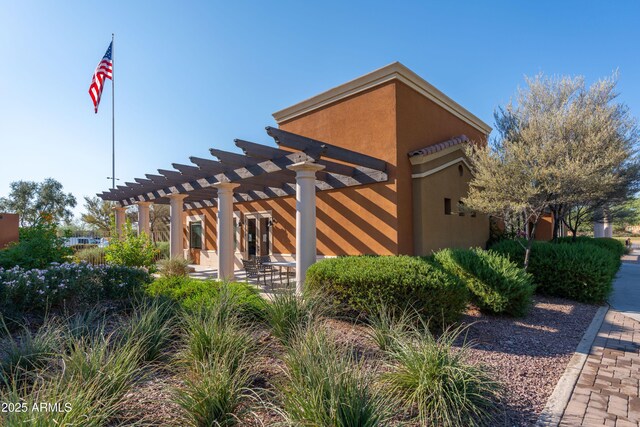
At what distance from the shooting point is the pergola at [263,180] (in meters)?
7.91

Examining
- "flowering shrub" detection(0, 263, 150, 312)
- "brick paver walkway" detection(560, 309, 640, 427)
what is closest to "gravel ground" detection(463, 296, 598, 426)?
"brick paver walkway" detection(560, 309, 640, 427)

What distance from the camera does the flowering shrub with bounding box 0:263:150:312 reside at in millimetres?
5379

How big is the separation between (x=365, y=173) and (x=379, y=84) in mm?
2697

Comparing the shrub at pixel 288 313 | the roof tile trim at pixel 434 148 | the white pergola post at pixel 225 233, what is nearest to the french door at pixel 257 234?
the white pergola post at pixel 225 233

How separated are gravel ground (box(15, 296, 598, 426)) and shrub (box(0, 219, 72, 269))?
5769 millimetres

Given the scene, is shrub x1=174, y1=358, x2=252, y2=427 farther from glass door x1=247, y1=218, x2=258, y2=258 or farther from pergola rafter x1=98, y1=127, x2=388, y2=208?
glass door x1=247, y1=218, x2=258, y2=258

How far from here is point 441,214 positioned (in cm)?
1091

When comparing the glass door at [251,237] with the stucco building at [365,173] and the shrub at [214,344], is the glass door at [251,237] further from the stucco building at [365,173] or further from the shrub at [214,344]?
the shrub at [214,344]

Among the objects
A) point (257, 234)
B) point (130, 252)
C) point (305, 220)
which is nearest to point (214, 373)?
point (305, 220)

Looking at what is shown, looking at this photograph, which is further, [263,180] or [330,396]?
[263,180]

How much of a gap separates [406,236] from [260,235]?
692 centimetres

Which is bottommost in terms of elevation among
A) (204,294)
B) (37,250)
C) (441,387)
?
(441,387)

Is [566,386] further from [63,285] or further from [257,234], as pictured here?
[257,234]

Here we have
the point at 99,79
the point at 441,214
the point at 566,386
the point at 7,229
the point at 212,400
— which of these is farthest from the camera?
the point at 99,79
